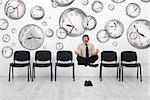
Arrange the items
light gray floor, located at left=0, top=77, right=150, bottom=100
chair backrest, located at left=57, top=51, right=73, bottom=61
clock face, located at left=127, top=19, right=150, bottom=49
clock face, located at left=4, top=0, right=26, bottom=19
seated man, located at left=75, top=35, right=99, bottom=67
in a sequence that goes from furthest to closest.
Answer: clock face, located at left=127, top=19, right=150, bottom=49 → clock face, located at left=4, top=0, right=26, bottom=19 → chair backrest, located at left=57, top=51, right=73, bottom=61 → seated man, located at left=75, top=35, right=99, bottom=67 → light gray floor, located at left=0, top=77, right=150, bottom=100

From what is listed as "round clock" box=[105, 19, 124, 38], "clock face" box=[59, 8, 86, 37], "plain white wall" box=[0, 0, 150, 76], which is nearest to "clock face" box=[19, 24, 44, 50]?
"plain white wall" box=[0, 0, 150, 76]

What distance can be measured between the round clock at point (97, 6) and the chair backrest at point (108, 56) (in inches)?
49.1

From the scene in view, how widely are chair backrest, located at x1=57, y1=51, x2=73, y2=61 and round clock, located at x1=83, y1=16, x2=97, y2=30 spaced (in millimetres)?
946

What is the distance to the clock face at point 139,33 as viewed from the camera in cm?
810

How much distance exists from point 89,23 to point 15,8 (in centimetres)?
215

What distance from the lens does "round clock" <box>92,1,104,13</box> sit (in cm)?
803

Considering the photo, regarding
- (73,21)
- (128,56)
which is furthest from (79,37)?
(128,56)

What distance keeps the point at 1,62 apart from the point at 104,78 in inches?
117

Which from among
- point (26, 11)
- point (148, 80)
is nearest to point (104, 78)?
point (148, 80)

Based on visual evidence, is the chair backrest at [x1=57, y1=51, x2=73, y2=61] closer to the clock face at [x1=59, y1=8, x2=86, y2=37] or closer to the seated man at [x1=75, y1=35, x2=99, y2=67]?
the clock face at [x1=59, y1=8, x2=86, y2=37]

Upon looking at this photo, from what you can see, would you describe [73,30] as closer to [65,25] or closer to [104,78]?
[65,25]

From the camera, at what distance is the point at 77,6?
804 centimetres

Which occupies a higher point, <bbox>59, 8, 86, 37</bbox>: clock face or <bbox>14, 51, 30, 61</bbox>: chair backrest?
<bbox>59, 8, 86, 37</bbox>: clock face

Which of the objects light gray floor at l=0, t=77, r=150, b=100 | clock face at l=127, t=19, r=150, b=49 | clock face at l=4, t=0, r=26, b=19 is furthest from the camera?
clock face at l=127, t=19, r=150, b=49
